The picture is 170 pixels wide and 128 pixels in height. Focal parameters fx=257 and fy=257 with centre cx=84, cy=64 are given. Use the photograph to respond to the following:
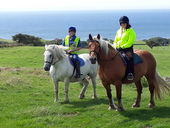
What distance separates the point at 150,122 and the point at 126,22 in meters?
3.53

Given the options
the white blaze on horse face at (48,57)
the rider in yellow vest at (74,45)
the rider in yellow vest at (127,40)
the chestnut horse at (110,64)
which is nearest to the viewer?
the chestnut horse at (110,64)

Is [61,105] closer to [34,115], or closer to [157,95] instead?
[34,115]

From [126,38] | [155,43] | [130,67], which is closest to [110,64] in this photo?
[130,67]

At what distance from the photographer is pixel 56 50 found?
35.0ft

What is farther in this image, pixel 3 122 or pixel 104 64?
pixel 104 64

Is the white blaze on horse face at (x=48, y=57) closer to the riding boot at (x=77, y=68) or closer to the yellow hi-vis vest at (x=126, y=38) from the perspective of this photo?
the riding boot at (x=77, y=68)

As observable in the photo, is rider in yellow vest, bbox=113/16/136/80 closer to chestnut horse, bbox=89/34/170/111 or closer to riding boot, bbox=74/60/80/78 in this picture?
chestnut horse, bbox=89/34/170/111

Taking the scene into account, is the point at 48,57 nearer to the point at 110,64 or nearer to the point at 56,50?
the point at 56,50

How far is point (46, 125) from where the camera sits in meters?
8.02

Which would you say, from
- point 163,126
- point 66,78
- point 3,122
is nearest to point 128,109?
point 163,126

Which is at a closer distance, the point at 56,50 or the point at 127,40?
the point at 127,40

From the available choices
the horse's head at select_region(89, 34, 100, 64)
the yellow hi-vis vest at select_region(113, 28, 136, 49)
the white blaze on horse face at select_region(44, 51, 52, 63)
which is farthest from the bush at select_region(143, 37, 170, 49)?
the horse's head at select_region(89, 34, 100, 64)

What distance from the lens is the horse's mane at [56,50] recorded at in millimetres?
10477

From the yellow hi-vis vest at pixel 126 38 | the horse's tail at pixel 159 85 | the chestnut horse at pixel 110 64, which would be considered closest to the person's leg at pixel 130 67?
the chestnut horse at pixel 110 64
